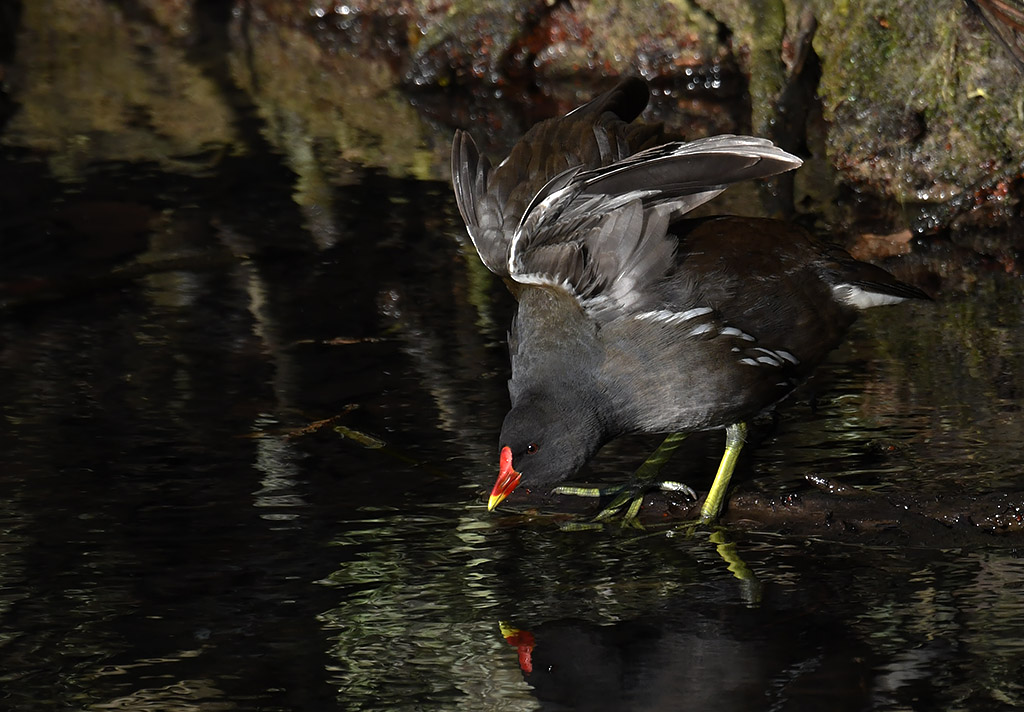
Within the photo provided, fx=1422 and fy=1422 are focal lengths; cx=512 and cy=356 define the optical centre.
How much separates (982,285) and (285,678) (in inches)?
142

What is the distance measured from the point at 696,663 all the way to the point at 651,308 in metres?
1.02

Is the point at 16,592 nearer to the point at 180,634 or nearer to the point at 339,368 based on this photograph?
the point at 180,634

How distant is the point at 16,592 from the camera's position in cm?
366

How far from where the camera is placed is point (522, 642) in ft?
11.1

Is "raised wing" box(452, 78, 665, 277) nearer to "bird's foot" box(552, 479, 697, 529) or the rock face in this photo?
"bird's foot" box(552, 479, 697, 529)

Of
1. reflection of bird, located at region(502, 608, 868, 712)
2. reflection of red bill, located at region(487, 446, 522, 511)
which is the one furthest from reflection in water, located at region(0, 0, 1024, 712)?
reflection of red bill, located at region(487, 446, 522, 511)

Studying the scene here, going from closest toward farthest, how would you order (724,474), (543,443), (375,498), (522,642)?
(522,642)
(543,443)
(724,474)
(375,498)

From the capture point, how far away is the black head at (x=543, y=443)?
12.3ft

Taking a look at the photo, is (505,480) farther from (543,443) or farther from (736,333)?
(736,333)

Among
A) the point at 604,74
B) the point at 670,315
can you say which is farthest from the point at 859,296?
the point at 604,74

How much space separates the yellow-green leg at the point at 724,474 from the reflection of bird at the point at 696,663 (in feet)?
1.73

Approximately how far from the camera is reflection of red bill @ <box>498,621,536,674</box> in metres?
3.28

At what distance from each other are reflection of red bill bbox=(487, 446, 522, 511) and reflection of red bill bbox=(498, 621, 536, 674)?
42 centimetres

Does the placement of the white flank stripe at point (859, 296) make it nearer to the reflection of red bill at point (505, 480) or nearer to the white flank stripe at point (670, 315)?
the white flank stripe at point (670, 315)
